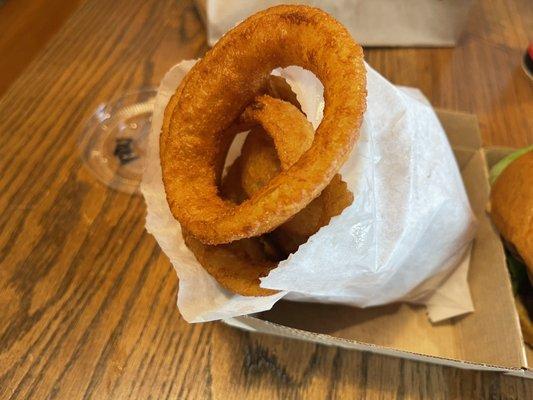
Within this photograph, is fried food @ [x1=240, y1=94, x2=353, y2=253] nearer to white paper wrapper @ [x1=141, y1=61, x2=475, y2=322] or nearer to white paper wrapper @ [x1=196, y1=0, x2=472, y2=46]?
white paper wrapper @ [x1=141, y1=61, x2=475, y2=322]

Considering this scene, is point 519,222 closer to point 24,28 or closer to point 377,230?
point 377,230

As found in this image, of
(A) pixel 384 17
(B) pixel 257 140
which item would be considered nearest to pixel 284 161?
(B) pixel 257 140

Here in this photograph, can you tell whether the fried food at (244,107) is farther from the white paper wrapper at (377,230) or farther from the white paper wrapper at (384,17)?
the white paper wrapper at (384,17)

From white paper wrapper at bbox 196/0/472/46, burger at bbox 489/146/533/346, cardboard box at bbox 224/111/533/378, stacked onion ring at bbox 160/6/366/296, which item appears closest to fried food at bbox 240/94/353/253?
stacked onion ring at bbox 160/6/366/296

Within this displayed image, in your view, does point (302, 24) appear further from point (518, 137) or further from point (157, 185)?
point (518, 137)


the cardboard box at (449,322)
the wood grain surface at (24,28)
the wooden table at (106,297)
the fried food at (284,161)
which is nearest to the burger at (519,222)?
the cardboard box at (449,322)
